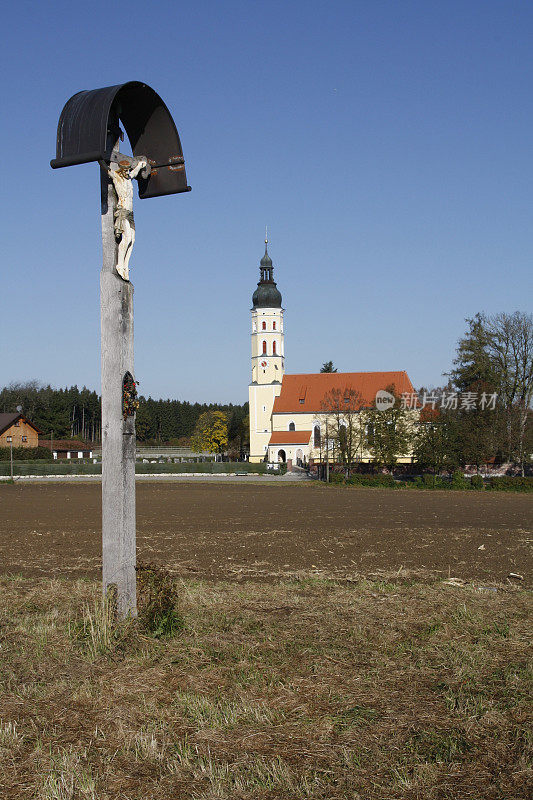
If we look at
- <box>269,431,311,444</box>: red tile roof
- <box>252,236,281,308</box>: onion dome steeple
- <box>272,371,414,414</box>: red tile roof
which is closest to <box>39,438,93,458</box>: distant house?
<box>269,431,311,444</box>: red tile roof

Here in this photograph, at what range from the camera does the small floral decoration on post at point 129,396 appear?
7125 millimetres

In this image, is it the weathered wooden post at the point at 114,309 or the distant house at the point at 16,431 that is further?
the distant house at the point at 16,431

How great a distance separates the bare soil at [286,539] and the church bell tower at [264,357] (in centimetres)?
5590

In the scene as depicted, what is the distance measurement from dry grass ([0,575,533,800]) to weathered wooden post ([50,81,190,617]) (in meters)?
0.73

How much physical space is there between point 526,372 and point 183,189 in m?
51.8

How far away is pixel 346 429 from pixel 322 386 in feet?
92.4

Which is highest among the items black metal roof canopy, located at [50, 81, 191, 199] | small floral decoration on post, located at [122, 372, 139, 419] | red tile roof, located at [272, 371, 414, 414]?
red tile roof, located at [272, 371, 414, 414]

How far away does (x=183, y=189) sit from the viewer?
8.11 m

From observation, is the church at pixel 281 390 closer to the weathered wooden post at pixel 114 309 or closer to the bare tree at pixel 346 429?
the bare tree at pixel 346 429

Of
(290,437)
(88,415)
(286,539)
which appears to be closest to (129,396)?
(286,539)

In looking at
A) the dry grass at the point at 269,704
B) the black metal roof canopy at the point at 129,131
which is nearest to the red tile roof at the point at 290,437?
the dry grass at the point at 269,704

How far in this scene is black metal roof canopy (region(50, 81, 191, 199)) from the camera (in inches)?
276

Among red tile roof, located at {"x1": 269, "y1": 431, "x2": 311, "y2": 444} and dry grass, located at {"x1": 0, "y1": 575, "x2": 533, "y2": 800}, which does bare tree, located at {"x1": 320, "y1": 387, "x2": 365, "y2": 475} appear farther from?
dry grass, located at {"x1": 0, "y1": 575, "x2": 533, "y2": 800}

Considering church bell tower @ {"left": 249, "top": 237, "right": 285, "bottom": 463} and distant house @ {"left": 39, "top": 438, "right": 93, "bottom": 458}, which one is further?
distant house @ {"left": 39, "top": 438, "right": 93, "bottom": 458}
